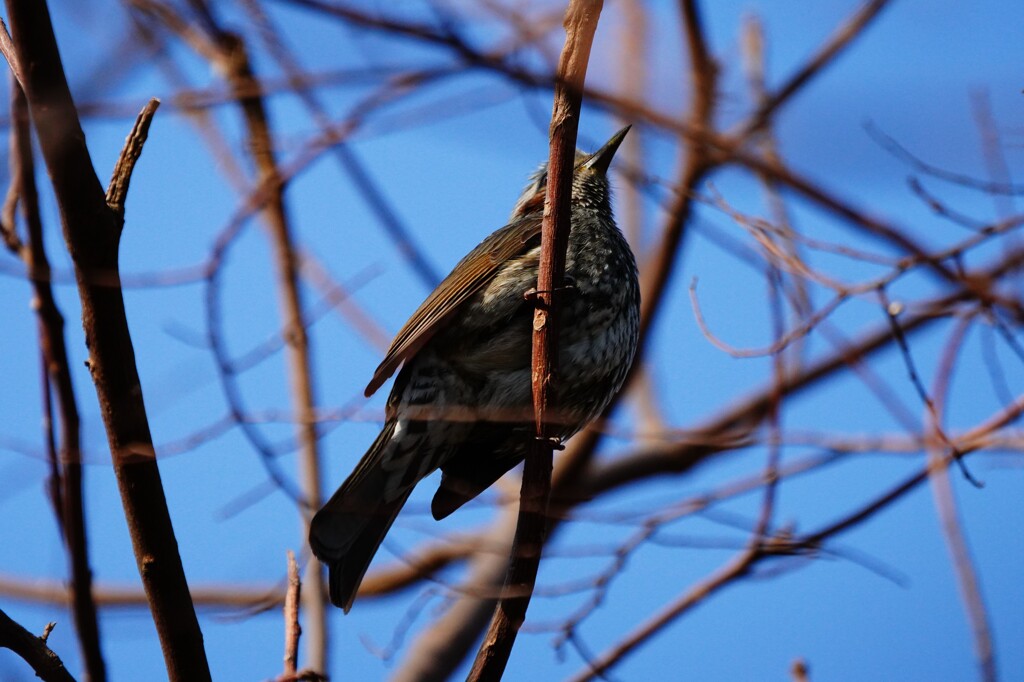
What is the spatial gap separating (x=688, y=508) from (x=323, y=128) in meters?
1.88

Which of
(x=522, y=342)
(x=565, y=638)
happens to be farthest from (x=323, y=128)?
(x=565, y=638)

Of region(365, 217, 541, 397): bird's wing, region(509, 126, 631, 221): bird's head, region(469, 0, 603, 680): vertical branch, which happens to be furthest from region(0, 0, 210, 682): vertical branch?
region(509, 126, 631, 221): bird's head

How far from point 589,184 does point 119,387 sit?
8.61 ft

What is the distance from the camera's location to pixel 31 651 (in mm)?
2326

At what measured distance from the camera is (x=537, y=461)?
3.08m

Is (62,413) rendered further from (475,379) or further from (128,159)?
(475,379)

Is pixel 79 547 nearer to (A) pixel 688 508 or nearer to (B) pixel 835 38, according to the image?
(A) pixel 688 508

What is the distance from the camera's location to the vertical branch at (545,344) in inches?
104

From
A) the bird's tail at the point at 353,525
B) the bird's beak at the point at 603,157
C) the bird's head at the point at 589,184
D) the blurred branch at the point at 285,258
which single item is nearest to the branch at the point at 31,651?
the bird's tail at the point at 353,525

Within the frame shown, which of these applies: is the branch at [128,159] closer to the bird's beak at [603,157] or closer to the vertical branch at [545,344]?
the vertical branch at [545,344]

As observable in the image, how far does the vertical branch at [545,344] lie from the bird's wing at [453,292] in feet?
2.27

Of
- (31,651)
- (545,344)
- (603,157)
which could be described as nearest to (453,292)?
(545,344)

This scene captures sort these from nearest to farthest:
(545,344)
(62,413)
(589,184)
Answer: (62,413)
(545,344)
(589,184)

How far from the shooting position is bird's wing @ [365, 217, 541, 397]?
12.1ft
